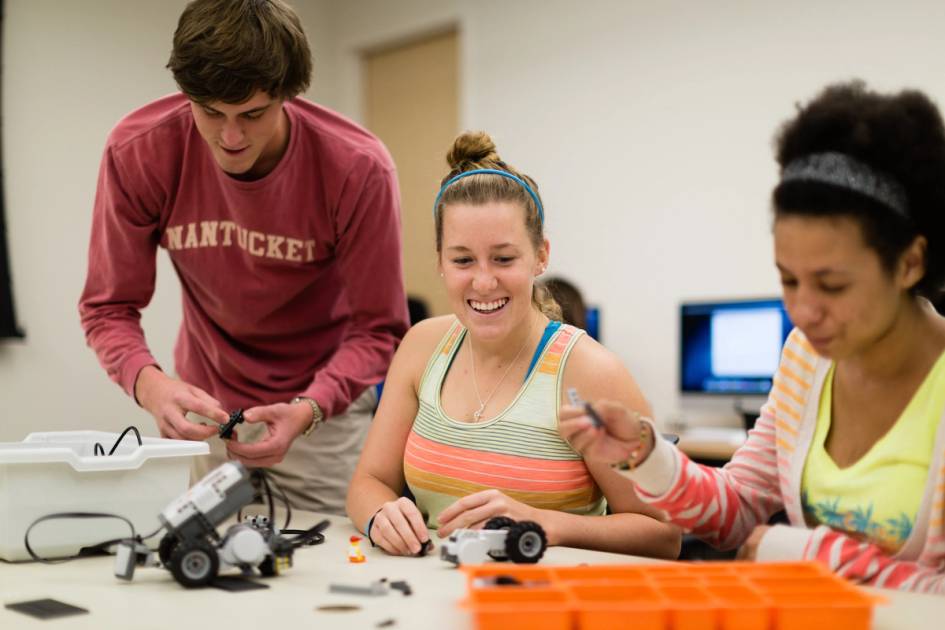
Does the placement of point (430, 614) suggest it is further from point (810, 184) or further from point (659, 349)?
point (659, 349)

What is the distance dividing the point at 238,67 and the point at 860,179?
3.55 feet

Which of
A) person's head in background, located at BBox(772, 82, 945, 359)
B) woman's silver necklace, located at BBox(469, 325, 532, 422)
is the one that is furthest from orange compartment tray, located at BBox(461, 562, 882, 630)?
woman's silver necklace, located at BBox(469, 325, 532, 422)

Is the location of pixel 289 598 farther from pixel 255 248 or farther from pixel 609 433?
pixel 255 248

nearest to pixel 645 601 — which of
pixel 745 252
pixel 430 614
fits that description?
pixel 430 614

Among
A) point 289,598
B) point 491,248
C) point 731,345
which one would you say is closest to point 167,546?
point 289,598

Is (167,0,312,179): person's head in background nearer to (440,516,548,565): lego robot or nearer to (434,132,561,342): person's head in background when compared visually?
(434,132,561,342): person's head in background

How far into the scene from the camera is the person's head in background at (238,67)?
1.60 metres

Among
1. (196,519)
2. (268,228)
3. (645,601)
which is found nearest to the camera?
(645,601)

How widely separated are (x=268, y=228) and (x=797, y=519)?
4.07 ft

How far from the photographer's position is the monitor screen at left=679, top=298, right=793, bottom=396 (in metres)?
3.41

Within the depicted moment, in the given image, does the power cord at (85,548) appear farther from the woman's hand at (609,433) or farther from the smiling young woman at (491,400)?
the woman's hand at (609,433)

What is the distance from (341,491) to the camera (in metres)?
2.10

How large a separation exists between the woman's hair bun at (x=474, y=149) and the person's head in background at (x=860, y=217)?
711mm

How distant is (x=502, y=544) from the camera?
1.23 m
